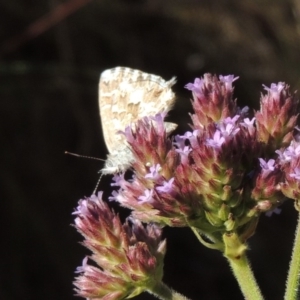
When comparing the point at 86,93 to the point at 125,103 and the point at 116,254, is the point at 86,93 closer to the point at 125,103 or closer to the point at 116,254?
the point at 125,103

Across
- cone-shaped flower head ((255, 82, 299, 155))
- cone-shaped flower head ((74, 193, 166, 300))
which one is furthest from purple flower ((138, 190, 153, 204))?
cone-shaped flower head ((255, 82, 299, 155))

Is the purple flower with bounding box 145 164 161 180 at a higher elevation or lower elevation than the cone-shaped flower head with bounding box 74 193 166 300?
higher

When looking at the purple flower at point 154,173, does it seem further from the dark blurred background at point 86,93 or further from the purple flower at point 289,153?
the dark blurred background at point 86,93

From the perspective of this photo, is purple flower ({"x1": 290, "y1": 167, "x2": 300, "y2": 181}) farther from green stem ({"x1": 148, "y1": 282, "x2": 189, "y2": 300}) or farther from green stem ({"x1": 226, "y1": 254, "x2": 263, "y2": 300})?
green stem ({"x1": 148, "y1": 282, "x2": 189, "y2": 300})

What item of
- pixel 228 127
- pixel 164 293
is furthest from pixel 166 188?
pixel 164 293

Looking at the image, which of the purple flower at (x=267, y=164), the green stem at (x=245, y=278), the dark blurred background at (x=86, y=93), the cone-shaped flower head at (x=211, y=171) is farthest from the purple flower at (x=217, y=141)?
the dark blurred background at (x=86, y=93)

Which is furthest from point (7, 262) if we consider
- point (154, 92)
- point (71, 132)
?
point (154, 92)
